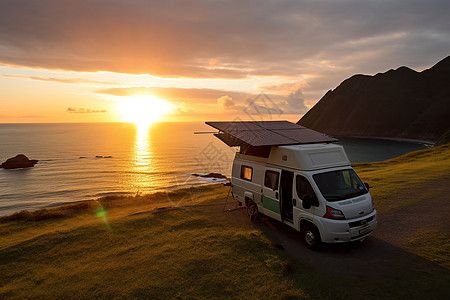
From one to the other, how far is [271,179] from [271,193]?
0.59 meters

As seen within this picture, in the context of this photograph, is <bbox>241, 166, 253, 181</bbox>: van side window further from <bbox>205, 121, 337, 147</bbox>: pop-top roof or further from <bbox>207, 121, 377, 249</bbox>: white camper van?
<bbox>205, 121, 337, 147</bbox>: pop-top roof

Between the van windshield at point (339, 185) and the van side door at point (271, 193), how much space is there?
1813 mm

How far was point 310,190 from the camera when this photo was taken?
30.1ft

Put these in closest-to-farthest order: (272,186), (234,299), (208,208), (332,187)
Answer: (234,299), (332,187), (272,186), (208,208)

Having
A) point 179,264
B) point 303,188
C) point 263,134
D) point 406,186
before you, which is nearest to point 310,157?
point 303,188

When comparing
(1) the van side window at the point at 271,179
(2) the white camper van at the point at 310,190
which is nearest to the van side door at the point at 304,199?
(2) the white camper van at the point at 310,190

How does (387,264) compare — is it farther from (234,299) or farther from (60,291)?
(60,291)

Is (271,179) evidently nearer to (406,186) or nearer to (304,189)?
(304,189)

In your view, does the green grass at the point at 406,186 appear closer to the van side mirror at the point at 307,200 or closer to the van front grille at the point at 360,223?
the van front grille at the point at 360,223

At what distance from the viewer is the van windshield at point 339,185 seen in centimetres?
902

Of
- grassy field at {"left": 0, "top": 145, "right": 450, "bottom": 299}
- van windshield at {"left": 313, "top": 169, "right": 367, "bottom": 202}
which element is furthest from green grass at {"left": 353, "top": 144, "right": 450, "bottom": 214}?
van windshield at {"left": 313, "top": 169, "right": 367, "bottom": 202}

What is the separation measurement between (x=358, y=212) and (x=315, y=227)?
1.51m

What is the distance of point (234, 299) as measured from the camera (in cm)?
660

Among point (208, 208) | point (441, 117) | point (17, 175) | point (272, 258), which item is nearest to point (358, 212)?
point (272, 258)
